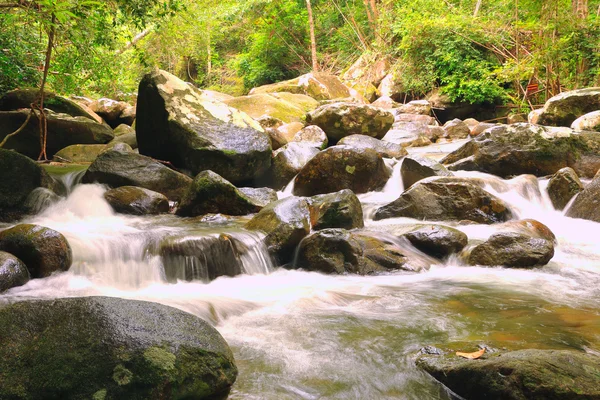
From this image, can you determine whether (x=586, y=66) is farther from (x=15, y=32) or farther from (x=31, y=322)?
(x=31, y=322)

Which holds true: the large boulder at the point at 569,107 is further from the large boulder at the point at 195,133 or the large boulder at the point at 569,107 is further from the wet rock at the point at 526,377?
the wet rock at the point at 526,377

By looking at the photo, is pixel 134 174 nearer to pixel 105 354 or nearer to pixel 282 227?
pixel 282 227

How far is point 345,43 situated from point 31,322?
81.5 ft

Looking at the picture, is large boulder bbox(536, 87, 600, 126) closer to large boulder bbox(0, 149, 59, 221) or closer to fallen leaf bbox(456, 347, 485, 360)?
fallen leaf bbox(456, 347, 485, 360)

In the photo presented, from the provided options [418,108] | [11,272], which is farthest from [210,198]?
[418,108]

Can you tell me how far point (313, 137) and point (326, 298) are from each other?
24.4 ft

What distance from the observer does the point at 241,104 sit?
15375mm

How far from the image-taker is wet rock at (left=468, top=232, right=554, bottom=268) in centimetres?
525

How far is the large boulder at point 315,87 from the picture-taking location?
18500mm

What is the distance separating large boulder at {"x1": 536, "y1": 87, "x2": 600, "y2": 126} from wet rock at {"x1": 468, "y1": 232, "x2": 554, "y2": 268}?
7407mm

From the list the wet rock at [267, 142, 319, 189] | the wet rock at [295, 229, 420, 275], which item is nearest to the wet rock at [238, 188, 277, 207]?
the wet rock at [267, 142, 319, 189]

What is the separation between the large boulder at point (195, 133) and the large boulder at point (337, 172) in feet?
3.36

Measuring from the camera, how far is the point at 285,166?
934 cm

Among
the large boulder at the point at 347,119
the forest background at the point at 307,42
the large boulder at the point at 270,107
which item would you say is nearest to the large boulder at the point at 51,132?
the forest background at the point at 307,42
